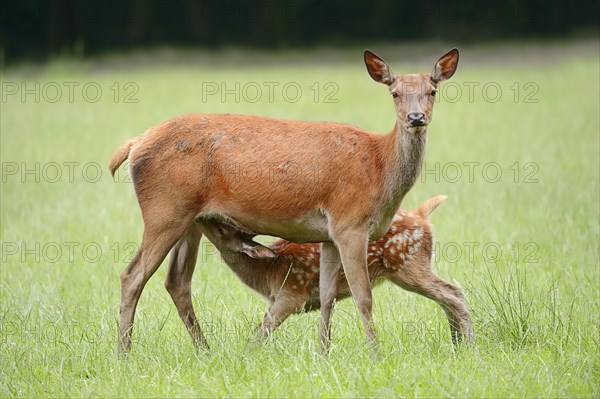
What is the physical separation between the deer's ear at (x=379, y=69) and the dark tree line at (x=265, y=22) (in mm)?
28098

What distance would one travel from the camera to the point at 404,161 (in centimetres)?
630

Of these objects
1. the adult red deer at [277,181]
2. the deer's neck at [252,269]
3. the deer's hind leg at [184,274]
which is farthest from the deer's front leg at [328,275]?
the deer's hind leg at [184,274]

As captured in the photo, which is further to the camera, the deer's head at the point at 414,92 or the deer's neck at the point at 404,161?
the deer's neck at the point at 404,161

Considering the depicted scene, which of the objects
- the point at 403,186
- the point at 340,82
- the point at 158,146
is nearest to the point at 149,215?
the point at 158,146

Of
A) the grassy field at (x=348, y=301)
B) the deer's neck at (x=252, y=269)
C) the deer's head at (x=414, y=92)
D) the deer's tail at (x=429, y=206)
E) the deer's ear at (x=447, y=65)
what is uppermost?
the deer's ear at (x=447, y=65)

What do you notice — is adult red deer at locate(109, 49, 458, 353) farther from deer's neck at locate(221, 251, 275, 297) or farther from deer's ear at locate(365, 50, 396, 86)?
deer's neck at locate(221, 251, 275, 297)

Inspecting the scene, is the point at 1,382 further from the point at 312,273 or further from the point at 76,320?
the point at 312,273

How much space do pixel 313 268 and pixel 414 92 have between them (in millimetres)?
1559

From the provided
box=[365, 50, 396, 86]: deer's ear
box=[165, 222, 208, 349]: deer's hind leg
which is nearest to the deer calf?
box=[165, 222, 208, 349]: deer's hind leg

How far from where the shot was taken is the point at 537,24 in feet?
114

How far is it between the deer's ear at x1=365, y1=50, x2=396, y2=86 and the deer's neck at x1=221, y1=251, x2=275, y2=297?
5.15 ft

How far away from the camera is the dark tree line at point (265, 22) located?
3441 centimetres

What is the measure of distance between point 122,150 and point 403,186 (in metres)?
1.86

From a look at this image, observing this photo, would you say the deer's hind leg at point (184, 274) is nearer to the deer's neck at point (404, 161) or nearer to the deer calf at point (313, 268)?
the deer calf at point (313, 268)
